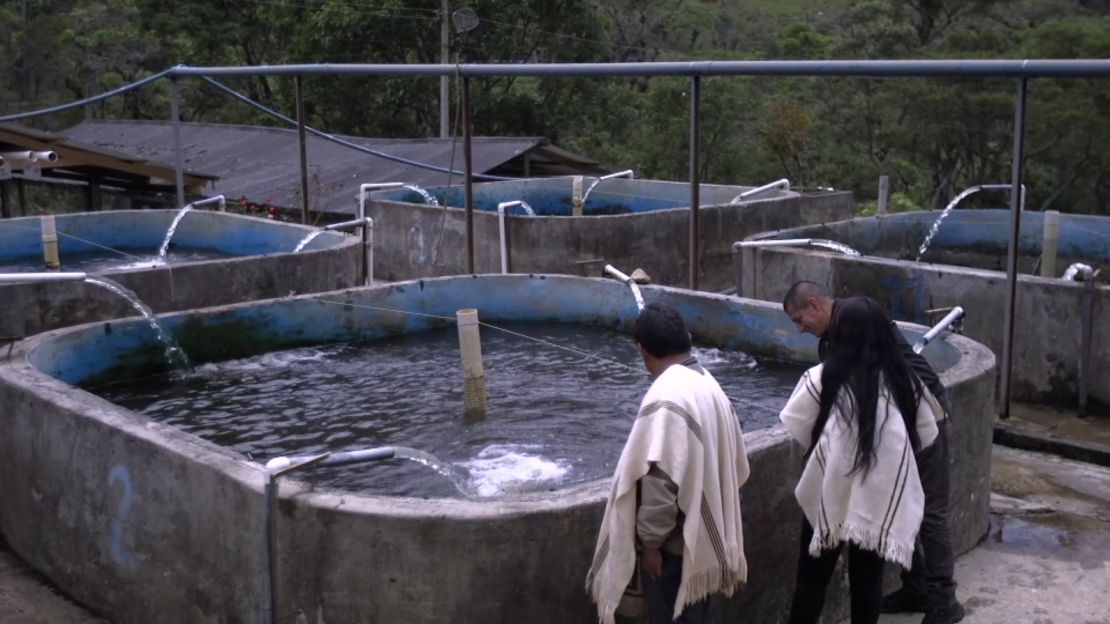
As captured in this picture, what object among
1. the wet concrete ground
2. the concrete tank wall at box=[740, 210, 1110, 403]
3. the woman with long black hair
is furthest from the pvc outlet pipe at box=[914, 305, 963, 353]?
the concrete tank wall at box=[740, 210, 1110, 403]

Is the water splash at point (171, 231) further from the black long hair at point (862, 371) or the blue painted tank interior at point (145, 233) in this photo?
the black long hair at point (862, 371)

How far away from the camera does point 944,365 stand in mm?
6750

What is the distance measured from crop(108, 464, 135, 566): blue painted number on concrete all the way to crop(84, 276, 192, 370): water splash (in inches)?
109

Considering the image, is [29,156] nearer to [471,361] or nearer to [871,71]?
[471,361]

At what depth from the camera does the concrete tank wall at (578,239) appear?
13.0m

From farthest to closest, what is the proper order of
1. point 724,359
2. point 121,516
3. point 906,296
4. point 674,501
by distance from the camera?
1. point 906,296
2. point 724,359
3. point 121,516
4. point 674,501

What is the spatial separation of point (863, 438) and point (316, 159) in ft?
50.7

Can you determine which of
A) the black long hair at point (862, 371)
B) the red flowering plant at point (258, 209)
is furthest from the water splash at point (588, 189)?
the black long hair at point (862, 371)

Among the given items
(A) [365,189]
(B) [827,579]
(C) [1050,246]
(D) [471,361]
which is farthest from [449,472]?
(A) [365,189]

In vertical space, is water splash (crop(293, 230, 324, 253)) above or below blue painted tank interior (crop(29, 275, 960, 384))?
above

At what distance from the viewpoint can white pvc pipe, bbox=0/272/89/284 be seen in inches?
315

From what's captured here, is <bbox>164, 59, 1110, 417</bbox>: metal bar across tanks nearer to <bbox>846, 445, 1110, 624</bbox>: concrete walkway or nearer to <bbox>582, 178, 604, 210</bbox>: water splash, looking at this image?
<bbox>846, 445, 1110, 624</bbox>: concrete walkway

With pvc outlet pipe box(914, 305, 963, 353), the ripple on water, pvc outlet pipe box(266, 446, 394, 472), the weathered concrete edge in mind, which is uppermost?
pvc outlet pipe box(914, 305, 963, 353)

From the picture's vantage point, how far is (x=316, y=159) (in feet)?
60.8
